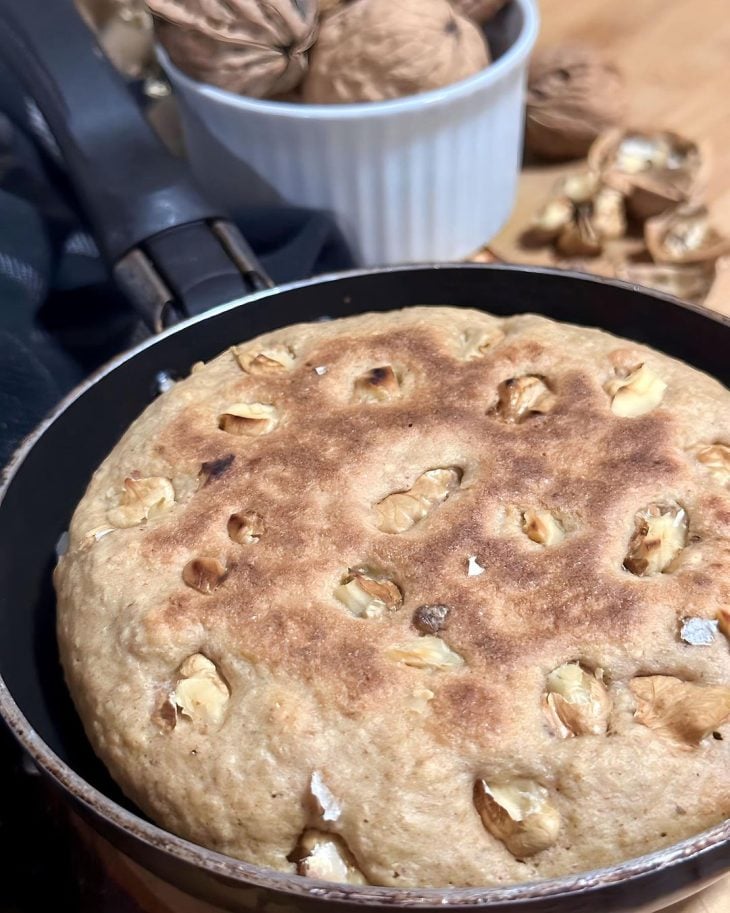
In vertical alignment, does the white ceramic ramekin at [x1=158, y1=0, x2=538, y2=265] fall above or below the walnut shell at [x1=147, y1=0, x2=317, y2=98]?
below

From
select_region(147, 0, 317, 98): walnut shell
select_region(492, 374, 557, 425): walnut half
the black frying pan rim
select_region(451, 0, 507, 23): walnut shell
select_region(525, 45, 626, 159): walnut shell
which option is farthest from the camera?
select_region(525, 45, 626, 159): walnut shell

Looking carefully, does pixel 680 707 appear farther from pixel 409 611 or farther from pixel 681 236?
pixel 681 236

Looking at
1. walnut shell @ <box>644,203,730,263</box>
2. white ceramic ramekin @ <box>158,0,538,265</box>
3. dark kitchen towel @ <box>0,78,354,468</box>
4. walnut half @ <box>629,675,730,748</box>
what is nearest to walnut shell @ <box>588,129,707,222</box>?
walnut shell @ <box>644,203,730,263</box>

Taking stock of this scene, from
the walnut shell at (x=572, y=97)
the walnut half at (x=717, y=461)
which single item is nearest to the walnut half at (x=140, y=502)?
the walnut half at (x=717, y=461)

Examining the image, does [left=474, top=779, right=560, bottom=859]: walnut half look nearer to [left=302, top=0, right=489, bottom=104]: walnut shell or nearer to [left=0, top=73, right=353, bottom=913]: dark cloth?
[left=0, top=73, right=353, bottom=913]: dark cloth

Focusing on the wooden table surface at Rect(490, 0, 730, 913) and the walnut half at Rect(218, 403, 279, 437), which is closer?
the walnut half at Rect(218, 403, 279, 437)

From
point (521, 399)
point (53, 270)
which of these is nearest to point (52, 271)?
point (53, 270)

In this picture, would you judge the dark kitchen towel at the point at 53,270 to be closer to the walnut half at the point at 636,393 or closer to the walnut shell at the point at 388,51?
the walnut shell at the point at 388,51

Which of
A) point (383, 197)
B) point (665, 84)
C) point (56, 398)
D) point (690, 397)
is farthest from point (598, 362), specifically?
point (665, 84)
